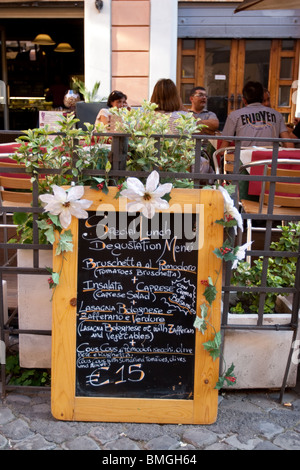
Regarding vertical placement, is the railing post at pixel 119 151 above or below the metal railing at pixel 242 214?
above

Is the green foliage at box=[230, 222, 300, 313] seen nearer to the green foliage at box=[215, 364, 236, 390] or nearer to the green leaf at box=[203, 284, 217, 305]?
the green foliage at box=[215, 364, 236, 390]

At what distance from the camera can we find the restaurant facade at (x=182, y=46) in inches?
275

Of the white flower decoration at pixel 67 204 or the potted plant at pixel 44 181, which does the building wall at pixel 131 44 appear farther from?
the white flower decoration at pixel 67 204

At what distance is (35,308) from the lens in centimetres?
289

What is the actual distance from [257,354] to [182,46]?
599 cm

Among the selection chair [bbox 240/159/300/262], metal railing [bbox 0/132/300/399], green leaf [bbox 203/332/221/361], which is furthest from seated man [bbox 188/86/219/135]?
green leaf [bbox 203/332/221/361]

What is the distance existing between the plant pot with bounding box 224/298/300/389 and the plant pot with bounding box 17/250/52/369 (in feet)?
3.09

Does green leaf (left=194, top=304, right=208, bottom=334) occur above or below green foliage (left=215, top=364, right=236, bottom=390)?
above

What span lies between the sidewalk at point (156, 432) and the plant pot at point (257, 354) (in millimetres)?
118

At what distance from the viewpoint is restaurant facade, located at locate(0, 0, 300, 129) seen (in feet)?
23.0

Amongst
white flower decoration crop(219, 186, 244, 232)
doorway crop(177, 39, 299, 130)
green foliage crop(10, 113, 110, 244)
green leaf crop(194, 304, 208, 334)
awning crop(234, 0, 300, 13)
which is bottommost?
green leaf crop(194, 304, 208, 334)

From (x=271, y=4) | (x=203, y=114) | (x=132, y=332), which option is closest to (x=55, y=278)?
(x=132, y=332)

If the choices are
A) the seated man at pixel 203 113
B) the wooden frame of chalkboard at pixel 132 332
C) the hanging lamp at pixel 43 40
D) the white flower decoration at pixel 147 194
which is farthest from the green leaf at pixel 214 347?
the hanging lamp at pixel 43 40
